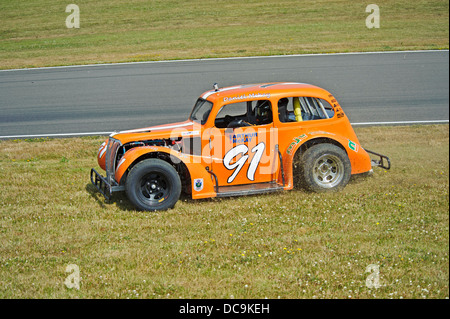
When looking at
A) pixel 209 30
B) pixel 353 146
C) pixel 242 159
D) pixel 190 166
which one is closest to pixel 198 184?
pixel 190 166

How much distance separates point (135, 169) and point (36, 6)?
1360 cm

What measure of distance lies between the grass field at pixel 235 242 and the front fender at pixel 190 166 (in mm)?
275

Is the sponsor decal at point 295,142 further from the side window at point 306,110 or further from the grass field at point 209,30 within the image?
the grass field at point 209,30

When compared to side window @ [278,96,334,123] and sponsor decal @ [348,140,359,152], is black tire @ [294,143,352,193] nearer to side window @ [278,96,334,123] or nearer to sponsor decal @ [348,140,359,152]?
sponsor decal @ [348,140,359,152]

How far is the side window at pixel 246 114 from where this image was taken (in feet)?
26.5

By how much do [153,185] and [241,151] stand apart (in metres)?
1.48

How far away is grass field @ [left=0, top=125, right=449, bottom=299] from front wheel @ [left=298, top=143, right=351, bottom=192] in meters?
0.20

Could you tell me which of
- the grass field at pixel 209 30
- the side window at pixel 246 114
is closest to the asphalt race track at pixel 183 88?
the grass field at pixel 209 30

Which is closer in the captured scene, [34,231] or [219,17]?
[34,231]

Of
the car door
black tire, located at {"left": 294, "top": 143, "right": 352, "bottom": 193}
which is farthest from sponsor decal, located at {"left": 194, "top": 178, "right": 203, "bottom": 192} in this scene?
black tire, located at {"left": 294, "top": 143, "right": 352, "bottom": 193}

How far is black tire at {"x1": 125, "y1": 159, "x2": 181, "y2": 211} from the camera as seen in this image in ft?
24.2
